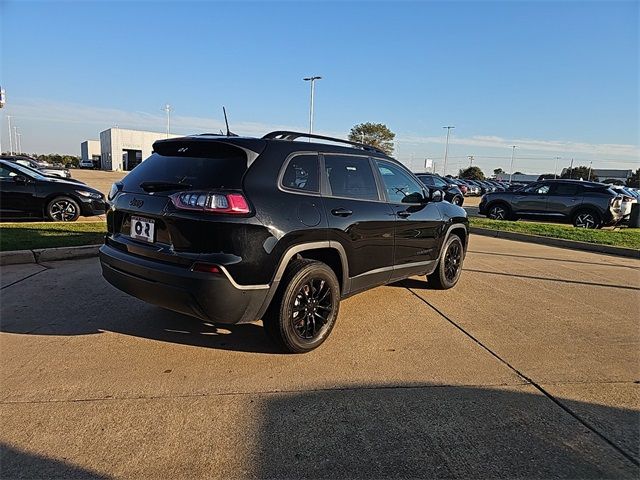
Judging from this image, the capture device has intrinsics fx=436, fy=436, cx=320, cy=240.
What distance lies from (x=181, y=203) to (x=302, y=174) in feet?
3.48

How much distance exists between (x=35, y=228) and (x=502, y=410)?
8572 mm

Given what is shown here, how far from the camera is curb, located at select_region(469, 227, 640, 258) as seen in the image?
9570mm

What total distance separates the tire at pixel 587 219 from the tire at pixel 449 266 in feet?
35.4

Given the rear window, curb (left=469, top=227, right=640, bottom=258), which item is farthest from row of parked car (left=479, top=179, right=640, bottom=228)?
the rear window

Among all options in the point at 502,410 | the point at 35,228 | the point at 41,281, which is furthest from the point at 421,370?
the point at 35,228

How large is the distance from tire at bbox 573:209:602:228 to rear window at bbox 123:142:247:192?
14.6 meters

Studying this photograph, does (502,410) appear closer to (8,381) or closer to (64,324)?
(8,381)

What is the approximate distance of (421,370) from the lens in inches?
137

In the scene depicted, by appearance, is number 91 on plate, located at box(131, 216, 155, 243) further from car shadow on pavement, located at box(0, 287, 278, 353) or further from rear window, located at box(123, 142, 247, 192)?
car shadow on pavement, located at box(0, 287, 278, 353)

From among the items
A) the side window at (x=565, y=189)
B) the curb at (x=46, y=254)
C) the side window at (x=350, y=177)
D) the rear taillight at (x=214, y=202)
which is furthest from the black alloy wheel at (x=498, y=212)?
the rear taillight at (x=214, y=202)

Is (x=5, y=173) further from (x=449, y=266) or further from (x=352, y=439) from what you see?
(x=352, y=439)

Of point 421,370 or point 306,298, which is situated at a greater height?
point 306,298

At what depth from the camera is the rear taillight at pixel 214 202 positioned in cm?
310

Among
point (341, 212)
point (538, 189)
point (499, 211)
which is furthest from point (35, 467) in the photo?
point (499, 211)
